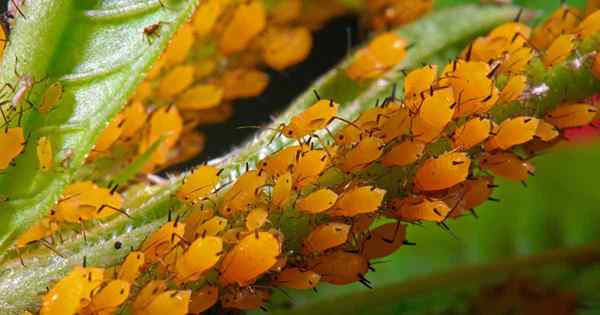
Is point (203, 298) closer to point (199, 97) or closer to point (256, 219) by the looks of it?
point (256, 219)

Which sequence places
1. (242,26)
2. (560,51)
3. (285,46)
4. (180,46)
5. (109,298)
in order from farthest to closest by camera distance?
1. (285,46)
2. (242,26)
3. (180,46)
4. (560,51)
5. (109,298)

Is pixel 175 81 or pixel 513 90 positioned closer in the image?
pixel 513 90

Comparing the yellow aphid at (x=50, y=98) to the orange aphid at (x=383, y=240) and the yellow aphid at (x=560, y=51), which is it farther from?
the yellow aphid at (x=560, y=51)

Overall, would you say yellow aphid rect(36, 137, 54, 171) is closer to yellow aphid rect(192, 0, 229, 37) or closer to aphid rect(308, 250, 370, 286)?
aphid rect(308, 250, 370, 286)

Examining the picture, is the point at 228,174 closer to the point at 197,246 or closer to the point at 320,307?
the point at 197,246

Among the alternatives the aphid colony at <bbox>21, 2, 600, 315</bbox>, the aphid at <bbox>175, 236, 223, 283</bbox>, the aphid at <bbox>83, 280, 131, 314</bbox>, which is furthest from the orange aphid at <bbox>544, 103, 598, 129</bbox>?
the aphid at <bbox>83, 280, 131, 314</bbox>

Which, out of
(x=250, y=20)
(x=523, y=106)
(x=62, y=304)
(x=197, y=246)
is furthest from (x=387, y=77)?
(x=62, y=304)

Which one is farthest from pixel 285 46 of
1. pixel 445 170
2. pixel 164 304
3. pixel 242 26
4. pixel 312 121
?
pixel 164 304
